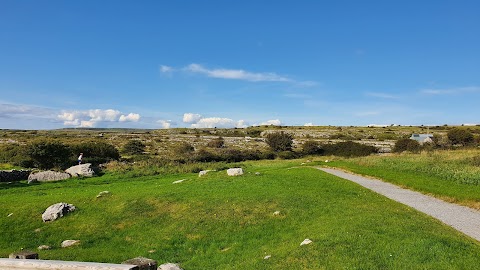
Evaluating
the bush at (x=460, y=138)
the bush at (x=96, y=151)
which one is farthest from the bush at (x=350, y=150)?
the bush at (x=96, y=151)

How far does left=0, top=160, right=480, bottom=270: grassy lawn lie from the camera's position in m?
12.6

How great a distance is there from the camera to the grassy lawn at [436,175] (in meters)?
24.9

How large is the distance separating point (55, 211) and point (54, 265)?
19712 millimetres

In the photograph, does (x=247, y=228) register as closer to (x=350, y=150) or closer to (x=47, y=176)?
(x=47, y=176)

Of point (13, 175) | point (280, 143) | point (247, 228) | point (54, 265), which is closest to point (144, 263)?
point (54, 265)

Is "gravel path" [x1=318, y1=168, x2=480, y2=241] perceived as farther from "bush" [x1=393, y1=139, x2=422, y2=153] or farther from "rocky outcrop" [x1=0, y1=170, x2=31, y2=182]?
"bush" [x1=393, y1=139, x2=422, y2=153]

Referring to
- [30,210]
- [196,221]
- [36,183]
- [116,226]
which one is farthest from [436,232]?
[36,183]

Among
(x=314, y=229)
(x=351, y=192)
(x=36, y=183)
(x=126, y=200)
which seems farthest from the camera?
(x=36, y=183)

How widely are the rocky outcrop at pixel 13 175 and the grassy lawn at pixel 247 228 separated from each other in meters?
16.9

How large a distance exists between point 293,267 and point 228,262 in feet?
13.8

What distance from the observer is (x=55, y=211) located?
25.4m

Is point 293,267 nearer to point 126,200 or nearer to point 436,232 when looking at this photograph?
point 436,232

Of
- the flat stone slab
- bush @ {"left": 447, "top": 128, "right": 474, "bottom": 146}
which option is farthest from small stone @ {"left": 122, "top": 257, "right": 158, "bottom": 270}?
bush @ {"left": 447, "top": 128, "right": 474, "bottom": 146}

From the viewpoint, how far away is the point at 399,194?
25.9 meters
